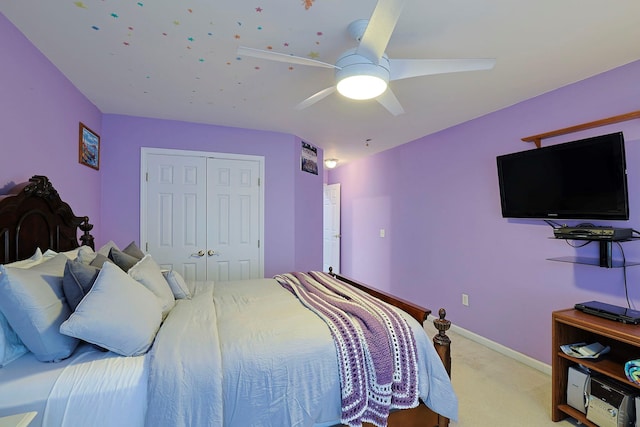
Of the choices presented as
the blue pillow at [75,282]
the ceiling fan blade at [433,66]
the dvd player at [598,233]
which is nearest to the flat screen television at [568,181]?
the dvd player at [598,233]

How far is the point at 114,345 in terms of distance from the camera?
134 centimetres

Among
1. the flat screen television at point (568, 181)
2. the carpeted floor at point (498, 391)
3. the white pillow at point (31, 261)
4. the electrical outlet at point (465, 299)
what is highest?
the flat screen television at point (568, 181)

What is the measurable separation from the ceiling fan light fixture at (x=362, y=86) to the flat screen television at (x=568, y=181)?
1.59 metres

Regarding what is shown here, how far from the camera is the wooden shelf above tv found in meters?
2.10

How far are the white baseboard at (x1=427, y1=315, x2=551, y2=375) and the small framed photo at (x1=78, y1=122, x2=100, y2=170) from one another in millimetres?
4158

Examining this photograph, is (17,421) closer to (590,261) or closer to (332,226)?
(590,261)

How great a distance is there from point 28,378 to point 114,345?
29 centimetres

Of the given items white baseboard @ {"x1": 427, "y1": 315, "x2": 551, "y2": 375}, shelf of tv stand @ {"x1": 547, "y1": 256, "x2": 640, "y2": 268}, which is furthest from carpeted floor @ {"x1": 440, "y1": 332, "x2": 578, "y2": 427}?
shelf of tv stand @ {"x1": 547, "y1": 256, "x2": 640, "y2": 268}

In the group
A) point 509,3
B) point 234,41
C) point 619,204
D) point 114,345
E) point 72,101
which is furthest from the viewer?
point 72,101

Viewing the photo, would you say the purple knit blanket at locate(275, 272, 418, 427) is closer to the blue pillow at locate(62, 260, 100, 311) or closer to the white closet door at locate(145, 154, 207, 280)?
the blue pillow at locate(62, 260, 100, 311)

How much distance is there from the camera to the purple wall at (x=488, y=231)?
7.49 ft

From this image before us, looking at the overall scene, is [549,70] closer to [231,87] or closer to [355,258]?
[231,87]

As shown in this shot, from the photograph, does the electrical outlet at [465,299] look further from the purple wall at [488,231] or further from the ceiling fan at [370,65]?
the ceiling fan at [370,65]

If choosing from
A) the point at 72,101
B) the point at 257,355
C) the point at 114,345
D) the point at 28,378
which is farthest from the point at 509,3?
the point at 72,101
